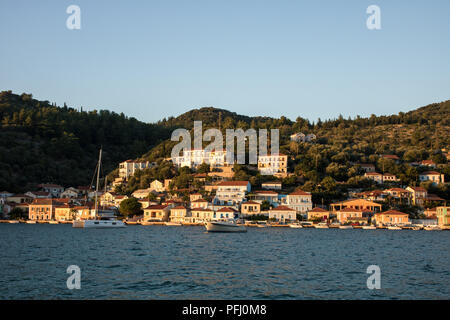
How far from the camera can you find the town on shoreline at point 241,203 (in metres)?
74.2

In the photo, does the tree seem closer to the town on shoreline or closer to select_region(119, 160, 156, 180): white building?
the town on shoreline

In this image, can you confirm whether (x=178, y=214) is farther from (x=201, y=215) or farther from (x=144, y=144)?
(x=144, y=144)

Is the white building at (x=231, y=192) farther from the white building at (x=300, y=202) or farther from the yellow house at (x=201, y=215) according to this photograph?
the white building at (x=300, y=202)

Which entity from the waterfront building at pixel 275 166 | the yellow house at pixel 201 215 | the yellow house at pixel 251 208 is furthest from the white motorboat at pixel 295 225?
the waterfront building at pixel 275 166

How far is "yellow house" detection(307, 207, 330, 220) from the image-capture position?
247ft

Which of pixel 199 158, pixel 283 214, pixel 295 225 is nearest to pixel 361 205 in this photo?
pixel 295 225

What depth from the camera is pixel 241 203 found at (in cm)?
8025

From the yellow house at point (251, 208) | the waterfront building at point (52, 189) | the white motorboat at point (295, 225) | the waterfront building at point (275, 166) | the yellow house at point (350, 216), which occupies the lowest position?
the white motorboat at point (295, 225)

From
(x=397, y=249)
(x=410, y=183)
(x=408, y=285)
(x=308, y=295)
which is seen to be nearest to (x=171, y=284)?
(x=308, y=295)

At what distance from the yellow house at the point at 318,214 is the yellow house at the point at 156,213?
2443 centimetres

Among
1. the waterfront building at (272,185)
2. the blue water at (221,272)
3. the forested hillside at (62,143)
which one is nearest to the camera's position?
the blue water at (221,272)

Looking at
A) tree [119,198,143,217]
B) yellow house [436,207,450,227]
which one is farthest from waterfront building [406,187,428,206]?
tree [119,198,143,217]

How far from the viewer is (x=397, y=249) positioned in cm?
3866

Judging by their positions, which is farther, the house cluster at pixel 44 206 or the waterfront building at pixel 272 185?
the waterfront building at pixel 272 185
